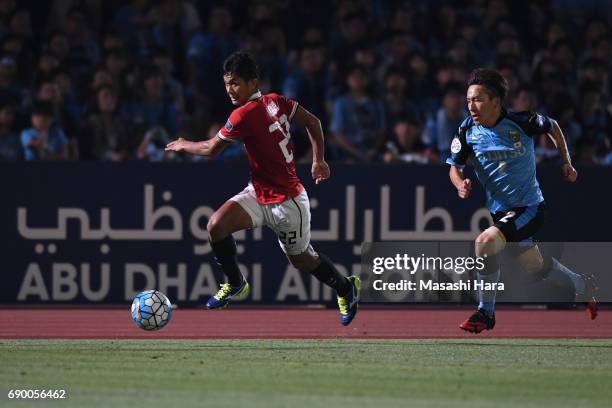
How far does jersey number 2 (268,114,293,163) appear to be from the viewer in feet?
36.2

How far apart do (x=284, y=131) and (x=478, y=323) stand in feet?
7.67

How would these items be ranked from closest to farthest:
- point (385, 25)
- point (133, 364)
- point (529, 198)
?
point (133, 364) → point (529, 198) → point (385, 25)

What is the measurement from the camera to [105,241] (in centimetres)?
1461

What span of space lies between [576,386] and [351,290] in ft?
11.3

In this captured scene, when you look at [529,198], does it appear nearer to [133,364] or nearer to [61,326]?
[133,364]

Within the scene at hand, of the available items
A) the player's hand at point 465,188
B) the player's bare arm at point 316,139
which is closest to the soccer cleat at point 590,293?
the player's hand at point 465,188

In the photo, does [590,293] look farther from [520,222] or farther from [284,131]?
[284,131]

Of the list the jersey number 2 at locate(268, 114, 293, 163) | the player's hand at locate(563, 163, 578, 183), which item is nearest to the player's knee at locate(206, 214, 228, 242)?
the jersey number 2 at locate(268, 114, 293, 163)

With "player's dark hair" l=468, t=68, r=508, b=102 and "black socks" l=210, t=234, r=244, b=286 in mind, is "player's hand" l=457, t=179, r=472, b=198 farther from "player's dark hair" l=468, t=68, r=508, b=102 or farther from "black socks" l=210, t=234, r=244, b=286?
"black socks" l=210, t=234, r=244, b=286

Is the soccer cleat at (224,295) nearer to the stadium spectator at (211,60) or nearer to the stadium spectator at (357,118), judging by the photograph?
the stadium spectator at (357,118)

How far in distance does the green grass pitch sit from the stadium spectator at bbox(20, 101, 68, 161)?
4393mm

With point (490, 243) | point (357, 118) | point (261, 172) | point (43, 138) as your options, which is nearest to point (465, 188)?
point (490, 243)

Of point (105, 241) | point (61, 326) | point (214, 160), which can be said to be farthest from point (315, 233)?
point (61, 326)

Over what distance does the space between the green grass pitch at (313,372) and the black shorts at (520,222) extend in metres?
0.93
